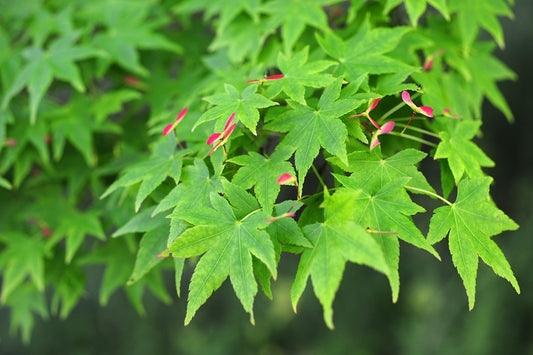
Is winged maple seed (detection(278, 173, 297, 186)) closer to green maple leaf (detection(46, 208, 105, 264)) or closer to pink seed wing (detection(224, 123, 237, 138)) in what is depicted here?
pink seed wing (detection(224, 123, 237, 138))

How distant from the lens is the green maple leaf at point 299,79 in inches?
42.3

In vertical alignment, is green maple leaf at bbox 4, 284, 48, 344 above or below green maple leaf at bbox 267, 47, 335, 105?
below

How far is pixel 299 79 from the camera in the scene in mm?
1104

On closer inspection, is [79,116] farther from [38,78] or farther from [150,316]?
[150,316]

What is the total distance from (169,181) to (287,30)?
0.59 meters

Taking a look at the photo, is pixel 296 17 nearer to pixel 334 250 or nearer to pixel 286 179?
pixel 286 179

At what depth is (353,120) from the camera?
1058 mm

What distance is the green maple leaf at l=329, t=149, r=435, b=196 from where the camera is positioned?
3.39ft

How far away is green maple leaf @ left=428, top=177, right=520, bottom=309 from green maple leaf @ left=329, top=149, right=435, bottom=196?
2.7 inches

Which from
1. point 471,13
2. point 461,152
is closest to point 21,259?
point 461,152

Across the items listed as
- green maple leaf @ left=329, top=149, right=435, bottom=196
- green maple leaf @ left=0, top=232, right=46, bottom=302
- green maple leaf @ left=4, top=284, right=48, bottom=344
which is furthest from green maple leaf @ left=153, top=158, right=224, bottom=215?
green maple leaf @ left=4, top=284, right=48, bottom=344

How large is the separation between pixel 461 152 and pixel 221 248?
1.96 ft

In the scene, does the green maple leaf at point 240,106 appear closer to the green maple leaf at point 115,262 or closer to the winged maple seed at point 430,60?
the winged maple seed at point 430,60

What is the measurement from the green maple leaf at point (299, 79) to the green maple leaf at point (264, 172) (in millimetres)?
125
